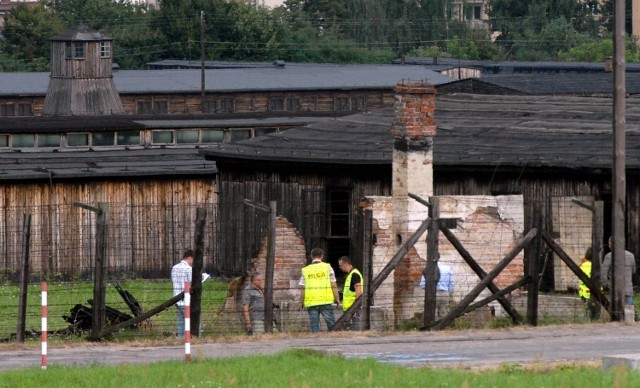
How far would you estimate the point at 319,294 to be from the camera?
2311 centimetres

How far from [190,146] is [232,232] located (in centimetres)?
1233

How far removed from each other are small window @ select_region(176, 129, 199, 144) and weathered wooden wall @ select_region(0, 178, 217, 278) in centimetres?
611

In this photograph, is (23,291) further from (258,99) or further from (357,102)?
(357,102)

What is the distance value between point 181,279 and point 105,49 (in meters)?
48.7

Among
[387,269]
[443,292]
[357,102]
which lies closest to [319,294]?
[387,269]

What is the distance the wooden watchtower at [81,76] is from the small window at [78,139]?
24.6m

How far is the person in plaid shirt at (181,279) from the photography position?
22220 millimetres

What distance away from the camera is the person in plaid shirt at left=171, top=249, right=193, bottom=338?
72.9ft

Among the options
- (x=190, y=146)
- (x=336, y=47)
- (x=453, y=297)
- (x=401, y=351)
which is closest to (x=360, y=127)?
(x=190, y=146)

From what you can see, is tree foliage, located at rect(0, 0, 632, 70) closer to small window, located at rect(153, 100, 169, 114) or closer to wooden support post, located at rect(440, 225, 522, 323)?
small window, located at rect(153, 100, 169, 114)

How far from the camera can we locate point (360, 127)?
1431 inches

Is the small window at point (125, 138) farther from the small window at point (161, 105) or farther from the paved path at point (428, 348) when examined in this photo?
the small window at point (161, 105)

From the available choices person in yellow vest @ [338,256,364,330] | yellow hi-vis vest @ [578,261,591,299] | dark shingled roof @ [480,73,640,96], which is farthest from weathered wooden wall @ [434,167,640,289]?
dark shingled roof @ [480,73,640,96]

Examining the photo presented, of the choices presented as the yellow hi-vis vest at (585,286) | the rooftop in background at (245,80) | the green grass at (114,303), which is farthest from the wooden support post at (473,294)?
the rooftop in background at (245,80)
